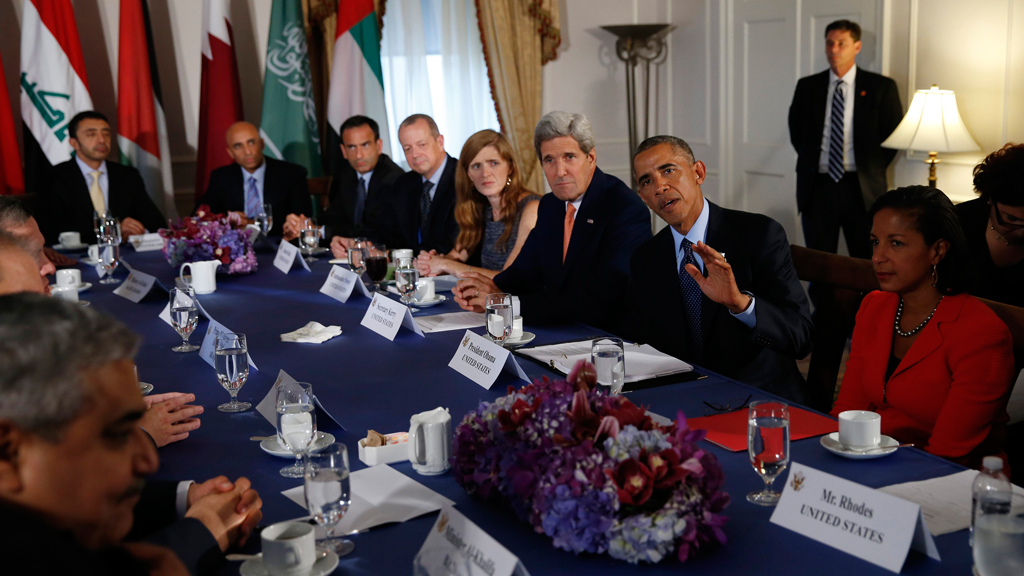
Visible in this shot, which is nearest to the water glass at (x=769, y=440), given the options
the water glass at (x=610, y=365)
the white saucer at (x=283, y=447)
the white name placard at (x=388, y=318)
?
the water glass at (x=610, y=365)

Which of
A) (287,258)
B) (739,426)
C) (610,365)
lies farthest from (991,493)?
(287,258)

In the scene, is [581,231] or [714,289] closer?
[714,289]

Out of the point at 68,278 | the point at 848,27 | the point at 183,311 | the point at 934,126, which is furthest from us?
the point at 848,27

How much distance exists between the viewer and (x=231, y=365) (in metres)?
1.78

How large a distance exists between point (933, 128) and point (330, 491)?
4124 mm

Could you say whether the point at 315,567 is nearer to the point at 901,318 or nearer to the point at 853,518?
the point at 853,518

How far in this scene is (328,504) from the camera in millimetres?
1150

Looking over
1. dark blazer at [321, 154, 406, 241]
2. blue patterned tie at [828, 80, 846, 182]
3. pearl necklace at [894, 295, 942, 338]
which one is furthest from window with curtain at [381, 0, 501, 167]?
pearl necklace at [894, 295, 942, 338]

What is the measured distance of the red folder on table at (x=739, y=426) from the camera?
152 centimetres

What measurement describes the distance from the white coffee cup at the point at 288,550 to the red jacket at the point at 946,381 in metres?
1.33

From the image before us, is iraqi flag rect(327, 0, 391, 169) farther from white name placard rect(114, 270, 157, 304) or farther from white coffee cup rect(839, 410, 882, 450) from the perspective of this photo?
white coffee cup rect(839, 410, 882, 450)

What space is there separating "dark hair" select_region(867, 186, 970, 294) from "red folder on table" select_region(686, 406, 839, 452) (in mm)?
524

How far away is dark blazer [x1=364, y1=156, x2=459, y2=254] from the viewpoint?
4.19 m

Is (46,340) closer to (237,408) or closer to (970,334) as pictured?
(237,408)
